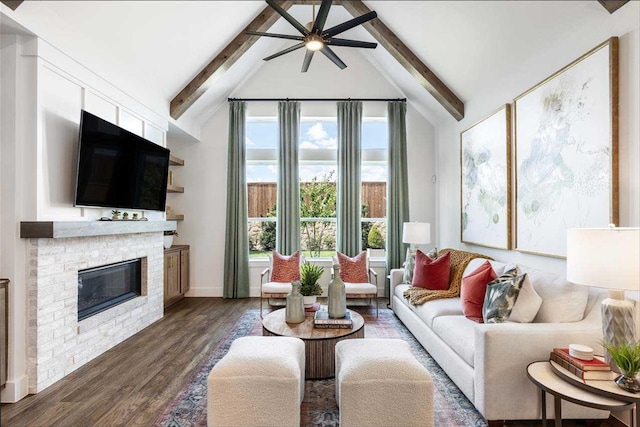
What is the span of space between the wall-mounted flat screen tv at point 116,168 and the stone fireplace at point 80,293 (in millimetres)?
265

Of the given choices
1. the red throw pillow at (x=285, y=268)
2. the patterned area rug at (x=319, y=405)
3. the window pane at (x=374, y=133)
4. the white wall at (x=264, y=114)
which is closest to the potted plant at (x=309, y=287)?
the patterned area rug at (x=319, y=405)

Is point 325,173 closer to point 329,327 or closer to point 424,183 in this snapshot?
point 424,183

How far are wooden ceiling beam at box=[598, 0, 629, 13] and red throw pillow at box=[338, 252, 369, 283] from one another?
377 centimetres

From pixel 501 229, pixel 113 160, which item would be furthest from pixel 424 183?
pixel 113 160

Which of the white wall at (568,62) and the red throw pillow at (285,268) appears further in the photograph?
the red throw pillow at (285,268)

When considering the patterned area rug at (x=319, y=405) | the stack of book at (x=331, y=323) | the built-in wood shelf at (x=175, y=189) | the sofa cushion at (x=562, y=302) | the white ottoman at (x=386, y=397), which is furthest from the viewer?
the built-in wood shelf at (x=175, y=189)

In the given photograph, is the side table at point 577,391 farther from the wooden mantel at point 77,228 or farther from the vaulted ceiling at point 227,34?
the wooden mantel at point 77,228

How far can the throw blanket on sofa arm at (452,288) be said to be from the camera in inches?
142

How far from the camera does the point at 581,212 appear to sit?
97.6 inches

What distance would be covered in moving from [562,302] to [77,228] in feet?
12.5

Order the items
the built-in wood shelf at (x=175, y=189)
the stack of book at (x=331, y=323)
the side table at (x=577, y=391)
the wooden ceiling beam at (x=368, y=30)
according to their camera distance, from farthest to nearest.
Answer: the built-in wood shelf at (x=175, y=189) < the wooden ceiling beam at (x=368, y=30) < the stack of book at (x=331, y=323) < the side table at (x=577, y=391)

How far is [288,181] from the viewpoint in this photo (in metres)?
5.61

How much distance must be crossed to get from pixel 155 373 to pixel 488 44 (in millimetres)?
4421

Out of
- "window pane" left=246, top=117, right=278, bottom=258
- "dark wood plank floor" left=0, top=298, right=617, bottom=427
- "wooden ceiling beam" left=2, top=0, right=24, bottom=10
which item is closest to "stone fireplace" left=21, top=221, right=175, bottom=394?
"dark wood plank floor" left=0, top=298, right=617, bottom=427
